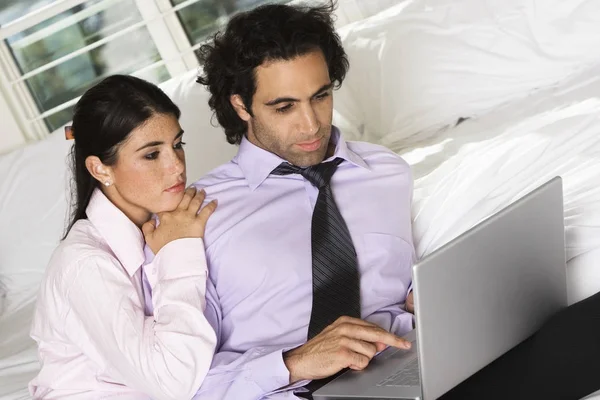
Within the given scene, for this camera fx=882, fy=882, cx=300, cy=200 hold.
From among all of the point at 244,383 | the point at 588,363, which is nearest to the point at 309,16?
the point at 244,383

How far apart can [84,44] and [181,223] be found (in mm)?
1891

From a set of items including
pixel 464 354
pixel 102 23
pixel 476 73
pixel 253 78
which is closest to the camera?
pixel 464 354

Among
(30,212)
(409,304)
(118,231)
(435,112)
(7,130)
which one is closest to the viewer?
(118,231)

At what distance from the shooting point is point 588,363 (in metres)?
1.30

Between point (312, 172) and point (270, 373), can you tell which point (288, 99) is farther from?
point (270, 373)

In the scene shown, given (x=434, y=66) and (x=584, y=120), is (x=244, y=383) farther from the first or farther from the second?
(x=434, y=66)

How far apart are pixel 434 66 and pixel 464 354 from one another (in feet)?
4.70

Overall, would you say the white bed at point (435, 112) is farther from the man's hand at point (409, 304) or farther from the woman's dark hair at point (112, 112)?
the woman's dark hair at point (112, 112)

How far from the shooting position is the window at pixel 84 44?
324 centimetres

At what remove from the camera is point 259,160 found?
174 centimetres

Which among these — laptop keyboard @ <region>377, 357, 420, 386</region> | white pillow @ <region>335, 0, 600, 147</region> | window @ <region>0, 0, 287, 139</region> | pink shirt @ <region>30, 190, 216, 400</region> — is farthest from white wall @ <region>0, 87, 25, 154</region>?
laptop keyboard @ <region>377, 357, 420, 386</region>

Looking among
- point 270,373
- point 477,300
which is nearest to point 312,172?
point 270,373

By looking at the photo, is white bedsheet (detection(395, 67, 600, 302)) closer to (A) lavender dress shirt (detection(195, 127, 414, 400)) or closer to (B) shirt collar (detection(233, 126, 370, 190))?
(A) lavender dress shirt (detection(195, 127, 414, 400))

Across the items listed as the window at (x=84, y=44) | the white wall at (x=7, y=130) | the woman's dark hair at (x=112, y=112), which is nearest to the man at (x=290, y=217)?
the woman's dark hair at (x=112, y=112)
